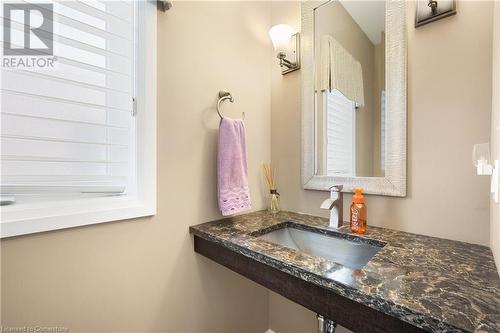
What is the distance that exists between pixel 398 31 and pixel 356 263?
1031 mm

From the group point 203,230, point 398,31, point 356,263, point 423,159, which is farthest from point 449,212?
point 203,230

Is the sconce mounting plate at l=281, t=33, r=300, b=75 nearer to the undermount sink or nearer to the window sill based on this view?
the undermount sink

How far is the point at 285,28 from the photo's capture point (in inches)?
53.9

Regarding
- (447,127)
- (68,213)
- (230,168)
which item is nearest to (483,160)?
(447,127)

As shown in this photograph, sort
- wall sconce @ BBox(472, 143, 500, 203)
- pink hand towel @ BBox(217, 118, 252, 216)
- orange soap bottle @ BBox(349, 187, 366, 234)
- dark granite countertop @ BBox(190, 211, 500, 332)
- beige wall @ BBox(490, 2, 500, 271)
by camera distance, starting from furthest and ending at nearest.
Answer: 1. pink hand towel @ BBox(217, 118, 252, 216)
2. orange soap bottle @ BBox(349, 187, 366, 234)
3. wall sconce @ BBox(472, 143, 500, 203)
4. beige wall @ BBox(490, 2, 500, 271)
5. dark granite countertop @ BBox(190, 211, 500, 332)

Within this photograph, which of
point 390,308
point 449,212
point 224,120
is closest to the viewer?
point 390,308

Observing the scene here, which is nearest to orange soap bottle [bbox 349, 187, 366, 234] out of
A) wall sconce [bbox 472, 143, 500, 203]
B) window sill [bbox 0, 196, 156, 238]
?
wall sconce [bbox 472, 143, 500, 203]

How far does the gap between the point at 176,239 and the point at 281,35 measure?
1250 millimetres

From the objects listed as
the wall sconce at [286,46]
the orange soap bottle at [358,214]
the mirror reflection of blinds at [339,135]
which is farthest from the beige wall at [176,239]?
the orange soap bottle at [358,214]

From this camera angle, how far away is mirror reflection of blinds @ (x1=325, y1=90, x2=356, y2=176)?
4.10 ft

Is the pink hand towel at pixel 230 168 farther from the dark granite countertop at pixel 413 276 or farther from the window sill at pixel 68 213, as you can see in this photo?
the window sill at pixel 68 213

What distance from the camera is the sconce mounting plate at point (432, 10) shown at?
933 mm

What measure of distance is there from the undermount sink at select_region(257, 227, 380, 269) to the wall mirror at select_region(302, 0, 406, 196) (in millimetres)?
274

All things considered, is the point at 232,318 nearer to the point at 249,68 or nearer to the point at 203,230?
the point at 203,230
